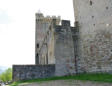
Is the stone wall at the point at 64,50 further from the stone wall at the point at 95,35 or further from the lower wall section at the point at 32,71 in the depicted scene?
the stone wall at the point at 95,35

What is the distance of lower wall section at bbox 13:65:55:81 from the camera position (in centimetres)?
1343

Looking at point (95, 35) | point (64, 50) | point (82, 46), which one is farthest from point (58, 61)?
point (95, 35)

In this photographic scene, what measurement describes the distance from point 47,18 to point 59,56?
16658 millimetres

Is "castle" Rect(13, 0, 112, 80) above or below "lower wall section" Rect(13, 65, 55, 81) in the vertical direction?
above

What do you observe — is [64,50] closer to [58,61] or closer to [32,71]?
[58,61]

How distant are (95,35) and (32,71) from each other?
22.4ft

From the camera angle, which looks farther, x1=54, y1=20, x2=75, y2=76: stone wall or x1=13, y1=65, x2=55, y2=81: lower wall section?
x1=54, y1=20, x2=75, y2=76: stone wall

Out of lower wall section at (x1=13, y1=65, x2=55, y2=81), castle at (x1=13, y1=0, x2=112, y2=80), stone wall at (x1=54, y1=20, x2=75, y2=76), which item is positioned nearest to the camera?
lower wall section at (x1=13, y1=65, x2=55, y2=81)

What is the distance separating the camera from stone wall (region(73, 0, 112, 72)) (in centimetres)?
1352

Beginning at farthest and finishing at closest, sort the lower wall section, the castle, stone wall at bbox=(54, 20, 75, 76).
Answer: stone wall at bbox=(54, 20, 75, 76)
the castle
the lower wall section

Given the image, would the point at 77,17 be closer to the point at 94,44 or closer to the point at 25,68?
the point at 94,44

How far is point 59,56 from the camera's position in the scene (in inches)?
578

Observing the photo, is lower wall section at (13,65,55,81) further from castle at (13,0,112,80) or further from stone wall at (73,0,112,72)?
stone wall at (73,0,112,72)

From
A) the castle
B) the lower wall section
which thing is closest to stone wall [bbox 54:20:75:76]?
the castle
